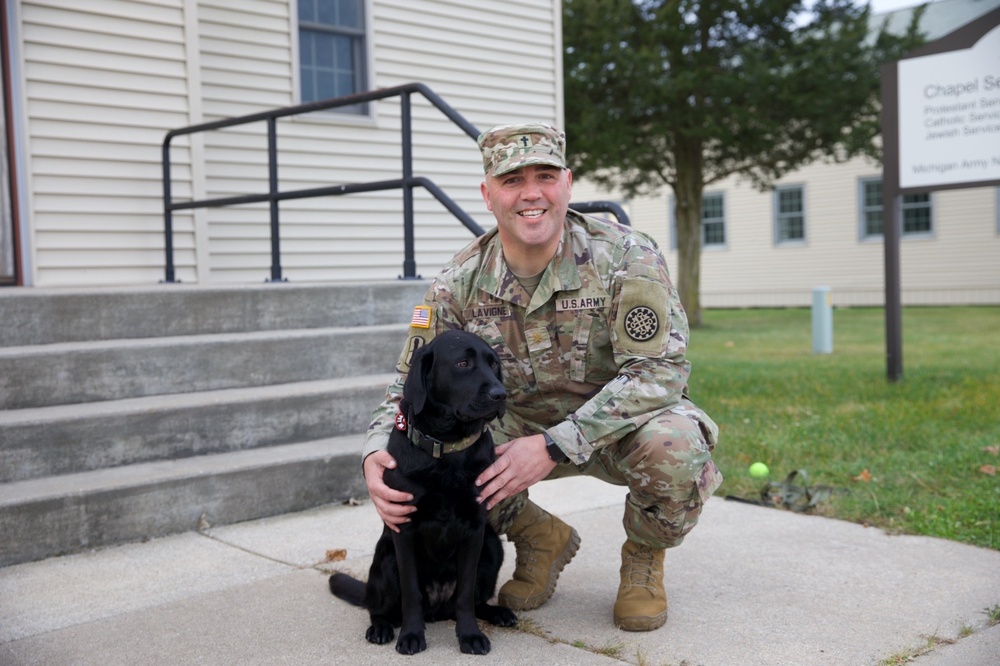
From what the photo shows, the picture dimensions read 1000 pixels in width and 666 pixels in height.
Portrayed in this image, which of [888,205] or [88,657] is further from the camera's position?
[888,205]

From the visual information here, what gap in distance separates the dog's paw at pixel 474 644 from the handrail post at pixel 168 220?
16.1ft

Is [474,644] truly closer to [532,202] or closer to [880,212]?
[532,202]

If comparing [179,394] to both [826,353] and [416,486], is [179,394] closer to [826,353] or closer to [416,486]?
[416,486]

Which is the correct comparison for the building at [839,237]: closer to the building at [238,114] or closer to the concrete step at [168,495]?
the building at [238,114]

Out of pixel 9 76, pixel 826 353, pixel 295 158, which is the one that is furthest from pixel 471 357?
pixel 826 353

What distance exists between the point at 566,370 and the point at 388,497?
770 mm

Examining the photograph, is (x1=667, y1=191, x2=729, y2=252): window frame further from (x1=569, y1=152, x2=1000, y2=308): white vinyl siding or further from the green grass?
the green grass

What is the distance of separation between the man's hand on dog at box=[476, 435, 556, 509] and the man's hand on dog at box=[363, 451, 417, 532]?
204 millimetres

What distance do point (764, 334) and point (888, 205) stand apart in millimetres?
6917

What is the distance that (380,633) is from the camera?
2.80 meters

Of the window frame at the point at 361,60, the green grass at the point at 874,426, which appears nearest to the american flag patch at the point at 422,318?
the green grass at the point at 874,426

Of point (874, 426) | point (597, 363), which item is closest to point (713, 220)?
point (874, 426)

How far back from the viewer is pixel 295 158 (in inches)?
314

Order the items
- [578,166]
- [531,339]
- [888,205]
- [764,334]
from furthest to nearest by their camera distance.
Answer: [578,166] < [764,334] < [888,205] < [531,339]
